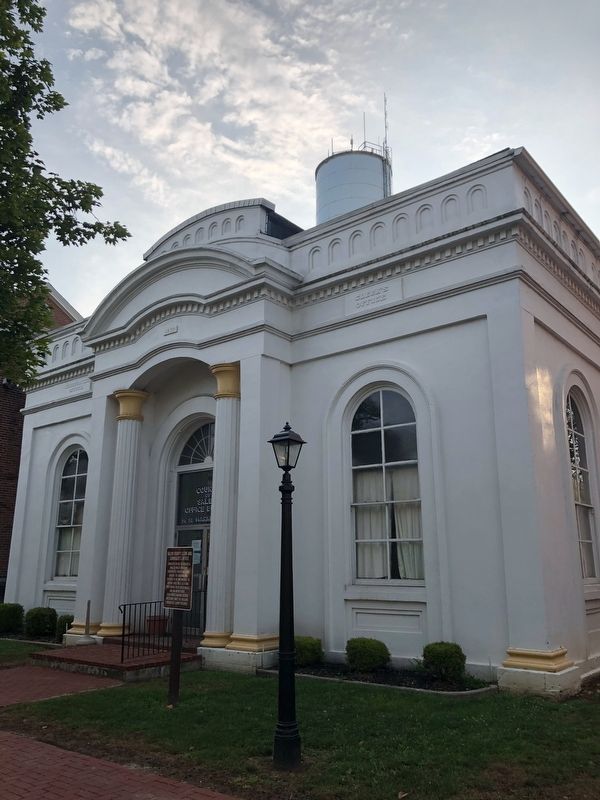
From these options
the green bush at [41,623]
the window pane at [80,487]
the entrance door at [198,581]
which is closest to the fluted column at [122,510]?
the entrance door at [198,581]

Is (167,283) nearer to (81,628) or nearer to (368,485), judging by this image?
(368,485)

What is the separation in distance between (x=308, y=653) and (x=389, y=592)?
161 centimetres

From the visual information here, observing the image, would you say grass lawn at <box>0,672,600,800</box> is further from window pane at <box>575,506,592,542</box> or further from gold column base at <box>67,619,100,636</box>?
gold column base at <box>67,619,100,636</box>

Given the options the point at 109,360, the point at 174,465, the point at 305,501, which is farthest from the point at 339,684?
the point at 109,360

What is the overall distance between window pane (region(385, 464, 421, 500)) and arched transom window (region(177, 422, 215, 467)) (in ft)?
15.1

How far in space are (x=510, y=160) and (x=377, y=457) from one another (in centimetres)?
513

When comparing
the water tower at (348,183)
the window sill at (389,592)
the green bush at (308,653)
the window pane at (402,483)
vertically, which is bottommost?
the green bush at (308,653)

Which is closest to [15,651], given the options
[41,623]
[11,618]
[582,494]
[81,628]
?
[81,628]

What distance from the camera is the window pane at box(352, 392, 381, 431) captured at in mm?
11383

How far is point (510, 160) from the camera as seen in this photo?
10281 mm

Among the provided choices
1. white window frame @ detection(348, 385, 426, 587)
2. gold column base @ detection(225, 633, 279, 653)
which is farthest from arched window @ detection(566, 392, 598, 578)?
gold column base @ detection(225, 633, 279, 653)

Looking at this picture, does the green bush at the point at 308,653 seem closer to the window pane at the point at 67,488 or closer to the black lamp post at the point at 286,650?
the black lamp post at the point at 286,650

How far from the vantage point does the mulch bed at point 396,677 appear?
8805 mm

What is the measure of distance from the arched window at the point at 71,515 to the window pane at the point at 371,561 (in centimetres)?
850
